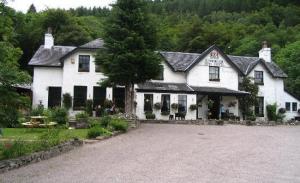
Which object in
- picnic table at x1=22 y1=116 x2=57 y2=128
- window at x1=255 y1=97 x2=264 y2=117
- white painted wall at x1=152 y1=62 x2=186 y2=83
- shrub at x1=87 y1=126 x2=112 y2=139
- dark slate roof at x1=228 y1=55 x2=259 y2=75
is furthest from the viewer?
dark slate roof at x1=228 y1=55 x2=259 y2=75

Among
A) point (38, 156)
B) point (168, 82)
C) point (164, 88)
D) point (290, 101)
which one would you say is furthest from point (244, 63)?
point (38, 156)

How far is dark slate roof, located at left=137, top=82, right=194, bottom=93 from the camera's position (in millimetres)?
37312

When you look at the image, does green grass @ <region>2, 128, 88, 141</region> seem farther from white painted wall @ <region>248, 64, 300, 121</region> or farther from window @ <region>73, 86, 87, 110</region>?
white painted wall @ <region>248, 64, 300, 121</region>

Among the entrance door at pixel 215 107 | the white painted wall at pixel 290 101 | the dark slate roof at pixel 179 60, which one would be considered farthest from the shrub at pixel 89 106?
the white painted wall at pixel 290 101

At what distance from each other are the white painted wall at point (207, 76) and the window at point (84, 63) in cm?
977

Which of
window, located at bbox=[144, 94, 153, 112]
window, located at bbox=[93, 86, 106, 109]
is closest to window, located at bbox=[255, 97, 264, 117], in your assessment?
window, located at bbox=[144, 94, 153, 112]

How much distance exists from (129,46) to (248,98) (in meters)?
16.4

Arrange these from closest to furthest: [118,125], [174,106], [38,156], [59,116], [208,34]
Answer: [38,156] < [118,125] < [59,116] < [174,106] < [208,34]

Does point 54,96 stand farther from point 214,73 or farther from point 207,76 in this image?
point 214,73

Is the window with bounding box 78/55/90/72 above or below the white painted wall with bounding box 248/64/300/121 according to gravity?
above

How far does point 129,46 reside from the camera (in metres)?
29.9

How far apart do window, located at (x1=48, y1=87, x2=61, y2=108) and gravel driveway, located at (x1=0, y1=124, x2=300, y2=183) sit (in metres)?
19.1

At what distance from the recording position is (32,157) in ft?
44.2

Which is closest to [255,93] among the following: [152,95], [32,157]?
[152,95]
